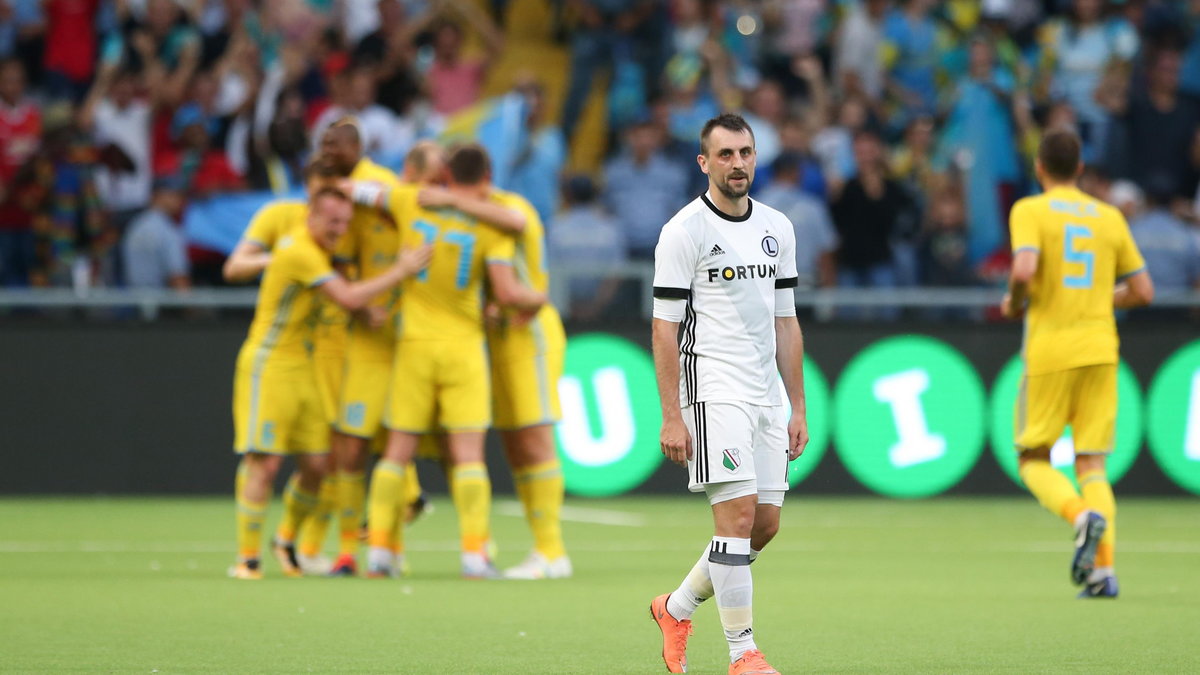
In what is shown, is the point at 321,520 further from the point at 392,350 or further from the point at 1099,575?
the point at 1099,575

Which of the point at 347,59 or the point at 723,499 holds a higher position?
the point at 347,59

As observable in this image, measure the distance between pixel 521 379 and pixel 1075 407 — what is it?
320 cm

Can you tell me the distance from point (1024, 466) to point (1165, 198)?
762 cm

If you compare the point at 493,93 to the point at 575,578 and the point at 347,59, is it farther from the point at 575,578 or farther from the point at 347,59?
the point at 575,578

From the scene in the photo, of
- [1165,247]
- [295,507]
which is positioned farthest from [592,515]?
[1165,247]

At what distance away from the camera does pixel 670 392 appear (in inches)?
259

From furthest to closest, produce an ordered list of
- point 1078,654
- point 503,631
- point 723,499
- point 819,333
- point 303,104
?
point 303,104
point 819,333
point 503,631
point 1078,654
point 723,499

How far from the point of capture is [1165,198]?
16703 millimetres

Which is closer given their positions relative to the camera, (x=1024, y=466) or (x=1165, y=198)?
(x=1024, y=466)

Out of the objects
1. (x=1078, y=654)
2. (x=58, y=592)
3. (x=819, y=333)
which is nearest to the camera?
(x=1078, y=654)

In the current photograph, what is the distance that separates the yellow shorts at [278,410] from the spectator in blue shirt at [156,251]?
242 inches

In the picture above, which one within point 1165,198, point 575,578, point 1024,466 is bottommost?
point 575,578

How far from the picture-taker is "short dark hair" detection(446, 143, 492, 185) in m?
10.3

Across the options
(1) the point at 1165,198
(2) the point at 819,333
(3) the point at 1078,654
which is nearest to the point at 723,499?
(3) the point at 1078,654
